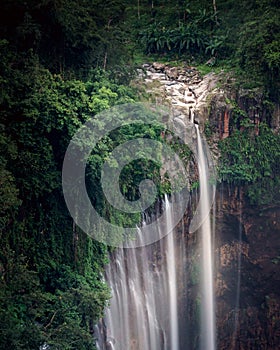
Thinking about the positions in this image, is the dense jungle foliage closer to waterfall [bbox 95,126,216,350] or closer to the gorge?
waterfall [bbox 95,126,216,350]

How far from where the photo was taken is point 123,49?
671 inches

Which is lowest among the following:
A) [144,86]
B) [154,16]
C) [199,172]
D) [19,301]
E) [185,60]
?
[19,301]

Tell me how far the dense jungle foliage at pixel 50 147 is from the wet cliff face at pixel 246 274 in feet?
13.1

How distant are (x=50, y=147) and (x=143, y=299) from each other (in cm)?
553

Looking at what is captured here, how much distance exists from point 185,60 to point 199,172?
512 cm

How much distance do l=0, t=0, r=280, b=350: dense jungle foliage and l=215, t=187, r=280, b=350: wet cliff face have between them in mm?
3982

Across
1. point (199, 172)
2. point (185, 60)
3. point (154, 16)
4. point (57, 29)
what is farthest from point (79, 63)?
point (154, 16)

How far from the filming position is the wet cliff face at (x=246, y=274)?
730 inches

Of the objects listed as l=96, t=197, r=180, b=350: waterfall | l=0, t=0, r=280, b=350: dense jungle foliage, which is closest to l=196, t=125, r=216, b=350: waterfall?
l=96, t=197, r=180, b=350: waterfall

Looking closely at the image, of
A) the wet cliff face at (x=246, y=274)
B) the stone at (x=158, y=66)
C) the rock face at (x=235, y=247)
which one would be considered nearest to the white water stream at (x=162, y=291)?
the rock face at (x=235, y=247)

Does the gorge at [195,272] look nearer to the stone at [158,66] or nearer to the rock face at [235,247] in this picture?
the rock face at [235,247]

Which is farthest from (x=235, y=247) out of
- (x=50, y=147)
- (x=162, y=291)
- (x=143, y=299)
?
(x=50, y=147)

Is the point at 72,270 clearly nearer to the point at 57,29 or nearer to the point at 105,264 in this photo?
the point at 105,264

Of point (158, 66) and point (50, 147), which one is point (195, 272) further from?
point (50, 147)
